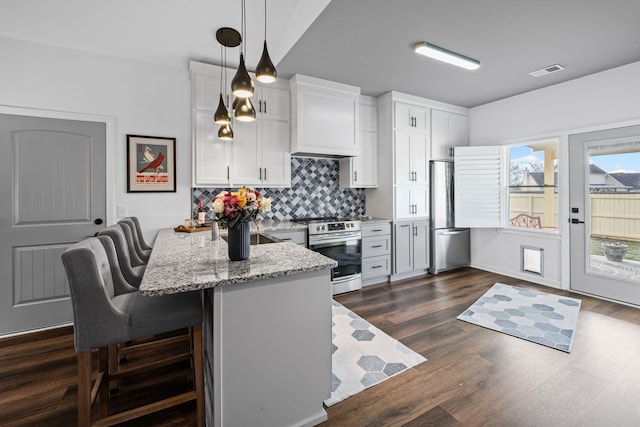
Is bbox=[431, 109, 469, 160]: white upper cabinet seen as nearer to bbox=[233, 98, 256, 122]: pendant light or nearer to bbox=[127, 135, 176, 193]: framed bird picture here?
bbox=[233, 98, 256, 122]: pendant light

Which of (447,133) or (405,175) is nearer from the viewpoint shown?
(405,175)

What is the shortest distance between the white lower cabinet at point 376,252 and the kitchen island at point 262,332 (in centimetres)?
233

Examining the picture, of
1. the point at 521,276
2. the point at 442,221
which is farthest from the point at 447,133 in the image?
the point at 521,276

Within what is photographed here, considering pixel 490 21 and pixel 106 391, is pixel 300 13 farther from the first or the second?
pixel 106 391

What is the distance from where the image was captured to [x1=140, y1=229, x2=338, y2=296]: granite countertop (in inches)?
52.7

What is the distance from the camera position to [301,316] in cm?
162

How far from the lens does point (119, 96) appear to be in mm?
3113

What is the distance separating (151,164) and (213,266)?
2226 mm

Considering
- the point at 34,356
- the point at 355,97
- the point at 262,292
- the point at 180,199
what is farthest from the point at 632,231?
the point at 34,356

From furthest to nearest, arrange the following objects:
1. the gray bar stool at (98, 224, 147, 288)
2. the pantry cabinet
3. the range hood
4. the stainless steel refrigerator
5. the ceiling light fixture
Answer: the stainless steel refrigerator, the pantry cabinet, the range hood, the ceiling light fixture, the gray bar stool at (98, 224, 147, 288)

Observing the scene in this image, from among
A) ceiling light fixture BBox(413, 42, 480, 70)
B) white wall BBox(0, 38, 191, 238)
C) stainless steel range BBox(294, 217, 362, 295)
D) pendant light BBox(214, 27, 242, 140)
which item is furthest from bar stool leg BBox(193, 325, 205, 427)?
ceiling light fixture BBox(413, 42, 480, 70)

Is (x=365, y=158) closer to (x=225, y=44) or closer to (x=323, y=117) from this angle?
(x=323, y=117)

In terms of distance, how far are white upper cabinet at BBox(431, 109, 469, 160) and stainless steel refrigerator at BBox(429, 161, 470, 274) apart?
0.20 m

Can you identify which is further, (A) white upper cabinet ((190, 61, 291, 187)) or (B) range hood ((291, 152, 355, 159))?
(B) range hood ((291, 152, 355, 159))
